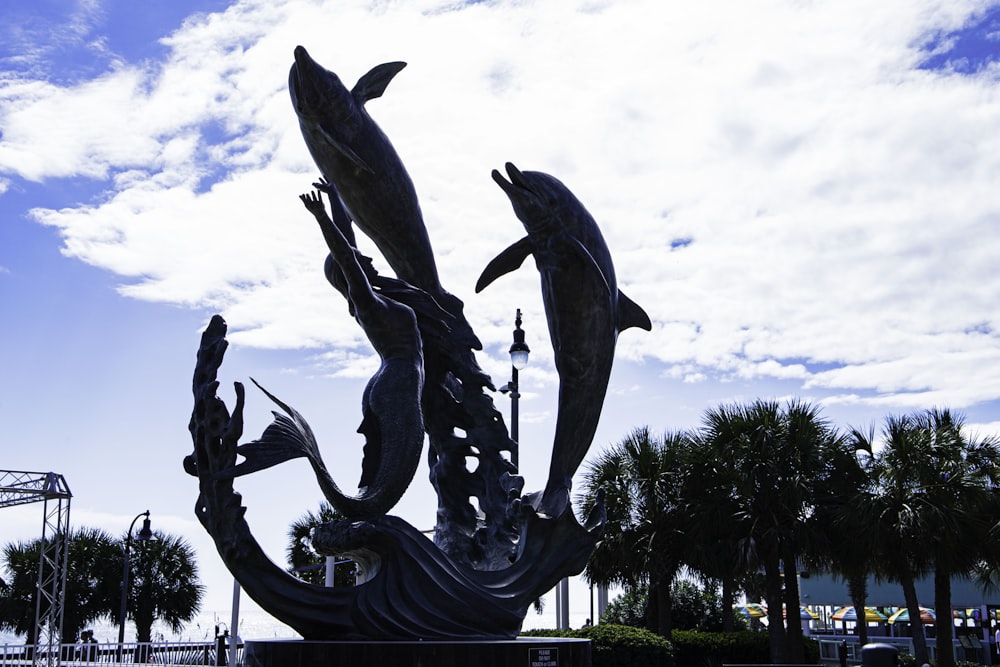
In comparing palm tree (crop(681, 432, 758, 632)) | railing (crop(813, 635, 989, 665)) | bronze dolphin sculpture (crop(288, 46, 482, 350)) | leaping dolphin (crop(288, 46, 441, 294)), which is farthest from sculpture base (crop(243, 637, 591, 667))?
railing (crop(813, 635, 989, 665))

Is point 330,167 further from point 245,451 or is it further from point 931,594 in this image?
point 931,594

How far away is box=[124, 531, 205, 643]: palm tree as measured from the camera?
29188 mm

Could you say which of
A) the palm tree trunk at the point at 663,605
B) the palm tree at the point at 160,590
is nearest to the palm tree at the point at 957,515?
the palm tree trunk at the point at 663,605

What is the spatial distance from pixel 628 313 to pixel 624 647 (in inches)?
306

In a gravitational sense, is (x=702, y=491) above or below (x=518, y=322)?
below

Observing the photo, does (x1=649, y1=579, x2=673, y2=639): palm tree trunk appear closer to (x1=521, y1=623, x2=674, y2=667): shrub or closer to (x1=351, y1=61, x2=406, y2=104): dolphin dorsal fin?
(x1=521, y1=623, x2=674, y2=667): shrub

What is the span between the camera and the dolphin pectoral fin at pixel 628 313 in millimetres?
10250

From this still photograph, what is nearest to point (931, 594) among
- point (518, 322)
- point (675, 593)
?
point (675, 593)

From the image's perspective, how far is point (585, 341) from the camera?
31.4 feet

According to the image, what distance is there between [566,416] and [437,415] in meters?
1.27

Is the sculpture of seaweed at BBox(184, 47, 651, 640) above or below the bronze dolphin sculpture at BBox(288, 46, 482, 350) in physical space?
below

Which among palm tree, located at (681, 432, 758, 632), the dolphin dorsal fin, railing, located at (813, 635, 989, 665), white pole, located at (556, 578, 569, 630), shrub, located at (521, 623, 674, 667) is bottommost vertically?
railing, located at (813, 635, 989, 665)

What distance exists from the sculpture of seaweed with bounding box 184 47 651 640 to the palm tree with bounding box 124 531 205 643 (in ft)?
73.7

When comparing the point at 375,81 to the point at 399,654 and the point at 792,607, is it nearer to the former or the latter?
the point at 399,654
